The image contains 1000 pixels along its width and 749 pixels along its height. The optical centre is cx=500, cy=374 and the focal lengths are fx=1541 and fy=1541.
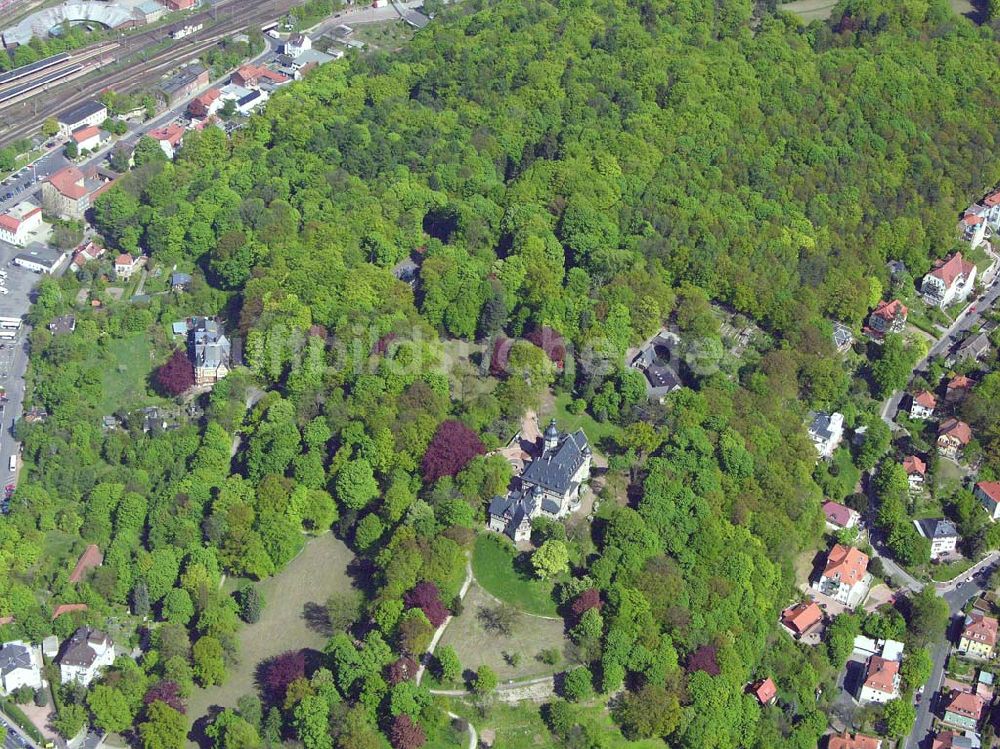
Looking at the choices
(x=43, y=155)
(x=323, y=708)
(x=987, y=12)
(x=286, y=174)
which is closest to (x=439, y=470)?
(x=323, y=708)

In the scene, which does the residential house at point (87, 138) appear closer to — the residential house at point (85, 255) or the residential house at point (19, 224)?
the residential house at point (19, 224)

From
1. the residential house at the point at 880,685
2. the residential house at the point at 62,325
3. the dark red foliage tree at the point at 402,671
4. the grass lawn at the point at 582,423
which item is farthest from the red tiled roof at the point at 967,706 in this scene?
the residential house at the point at 62,325

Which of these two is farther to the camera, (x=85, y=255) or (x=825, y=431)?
(x=85, y=255)

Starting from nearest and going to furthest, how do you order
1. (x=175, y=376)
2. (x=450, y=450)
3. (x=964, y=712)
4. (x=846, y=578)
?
(x=964, y=712)
(x=450, y=450)
(x=846, y=578)
(x=175, y=376)

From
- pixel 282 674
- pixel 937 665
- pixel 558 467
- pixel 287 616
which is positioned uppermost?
pixel 558 467

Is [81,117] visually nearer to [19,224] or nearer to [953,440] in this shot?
[19,224]

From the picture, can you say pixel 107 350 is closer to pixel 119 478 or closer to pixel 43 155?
pixel 119 478

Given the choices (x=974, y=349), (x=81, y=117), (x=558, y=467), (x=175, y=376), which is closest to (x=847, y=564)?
(x=558, y=467)
